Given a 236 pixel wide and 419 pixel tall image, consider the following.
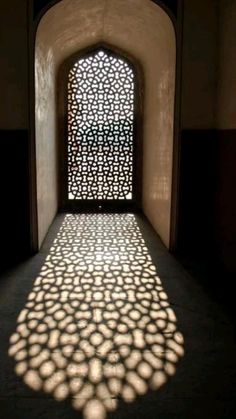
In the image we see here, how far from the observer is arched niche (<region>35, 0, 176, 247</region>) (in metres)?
4.13

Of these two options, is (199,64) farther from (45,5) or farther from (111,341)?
(111,341)

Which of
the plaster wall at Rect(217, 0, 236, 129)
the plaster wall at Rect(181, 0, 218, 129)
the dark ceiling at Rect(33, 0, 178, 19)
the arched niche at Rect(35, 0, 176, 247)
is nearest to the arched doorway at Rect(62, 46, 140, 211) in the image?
the arched niche at Rect(35, 0, 176, 247)

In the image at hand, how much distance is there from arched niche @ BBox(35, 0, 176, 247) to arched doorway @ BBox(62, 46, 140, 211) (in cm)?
21

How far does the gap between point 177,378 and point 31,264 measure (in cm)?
203

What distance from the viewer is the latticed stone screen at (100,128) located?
594 centimetres

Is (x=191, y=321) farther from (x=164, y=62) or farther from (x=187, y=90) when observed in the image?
(x=164, y=62)

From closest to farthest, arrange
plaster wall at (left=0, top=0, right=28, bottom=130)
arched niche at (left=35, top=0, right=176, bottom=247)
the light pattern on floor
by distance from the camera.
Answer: the light pattern on floor, plaster wall at (left=0, top=0, right=28, bottom=130), arched niche at (left=35, top=0, right=176, bottom=247)

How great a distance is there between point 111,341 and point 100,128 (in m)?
4.14

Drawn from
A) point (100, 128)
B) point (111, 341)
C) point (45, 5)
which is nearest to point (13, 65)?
point (45, 5)

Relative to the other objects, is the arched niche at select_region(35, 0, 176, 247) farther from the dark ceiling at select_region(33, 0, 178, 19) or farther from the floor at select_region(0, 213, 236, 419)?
the floor at select_region(0, 213, 236, 419)

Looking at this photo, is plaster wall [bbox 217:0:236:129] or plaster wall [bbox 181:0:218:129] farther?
plaster wall [bbox 181:0:218:129]

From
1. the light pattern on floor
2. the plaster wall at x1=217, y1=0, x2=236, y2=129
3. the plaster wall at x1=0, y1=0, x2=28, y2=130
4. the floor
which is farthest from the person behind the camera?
the plaster wall at x1=0, y1=0, x2=28, y2=130

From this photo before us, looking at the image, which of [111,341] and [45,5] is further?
[45,5]

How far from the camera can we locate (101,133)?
6082mm
